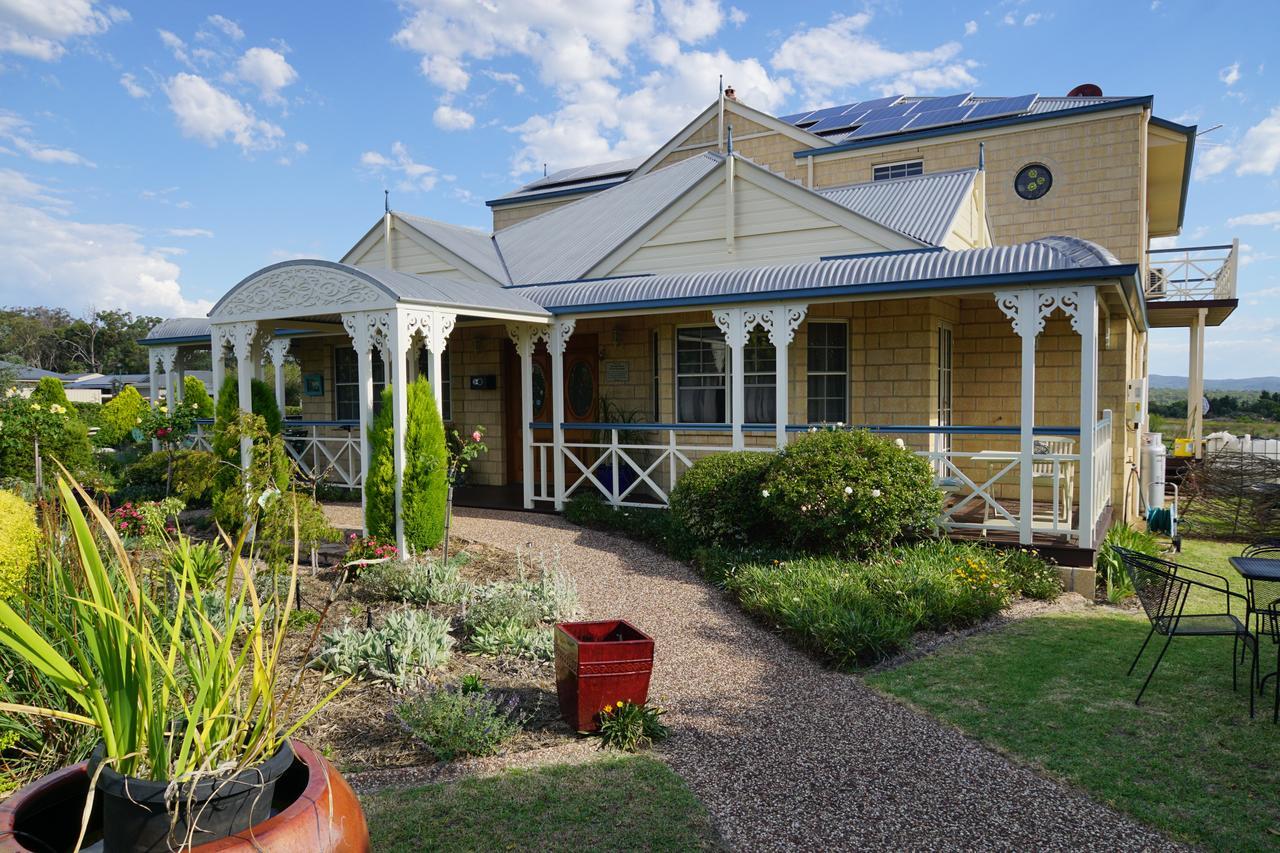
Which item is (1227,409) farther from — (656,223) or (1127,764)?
(1127,764)

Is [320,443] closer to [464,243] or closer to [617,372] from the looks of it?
[464,243]

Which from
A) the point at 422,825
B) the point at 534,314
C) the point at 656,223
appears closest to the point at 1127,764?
the point at 422,825

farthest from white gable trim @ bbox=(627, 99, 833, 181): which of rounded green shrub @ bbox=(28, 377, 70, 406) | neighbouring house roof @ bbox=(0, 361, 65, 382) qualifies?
neighbouring house roof @ bbox=(0, 361, 65, 382)

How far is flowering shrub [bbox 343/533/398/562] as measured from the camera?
8.78 m

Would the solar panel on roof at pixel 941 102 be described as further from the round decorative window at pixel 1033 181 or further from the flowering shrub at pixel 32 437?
the flowering shrub at pixel 32 437

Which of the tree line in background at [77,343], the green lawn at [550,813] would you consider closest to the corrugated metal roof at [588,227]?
the green lawn at [550,813]

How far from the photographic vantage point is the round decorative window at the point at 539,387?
46.9ft

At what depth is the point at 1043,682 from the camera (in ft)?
20.2

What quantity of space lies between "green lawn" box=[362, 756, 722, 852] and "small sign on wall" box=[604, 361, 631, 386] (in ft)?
29.7

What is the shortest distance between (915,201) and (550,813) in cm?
1206

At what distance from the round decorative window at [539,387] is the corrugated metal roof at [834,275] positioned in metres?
1.89

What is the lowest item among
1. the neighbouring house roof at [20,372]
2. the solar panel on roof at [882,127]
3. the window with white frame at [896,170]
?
the neighbouring house roof at [20,372]

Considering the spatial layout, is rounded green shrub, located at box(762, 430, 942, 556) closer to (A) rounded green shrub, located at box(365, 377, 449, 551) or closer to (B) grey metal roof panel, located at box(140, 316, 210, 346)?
(A) rounded green shrub, located at box(365, 377, 449, 551)

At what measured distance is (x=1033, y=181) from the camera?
55.6 feet
